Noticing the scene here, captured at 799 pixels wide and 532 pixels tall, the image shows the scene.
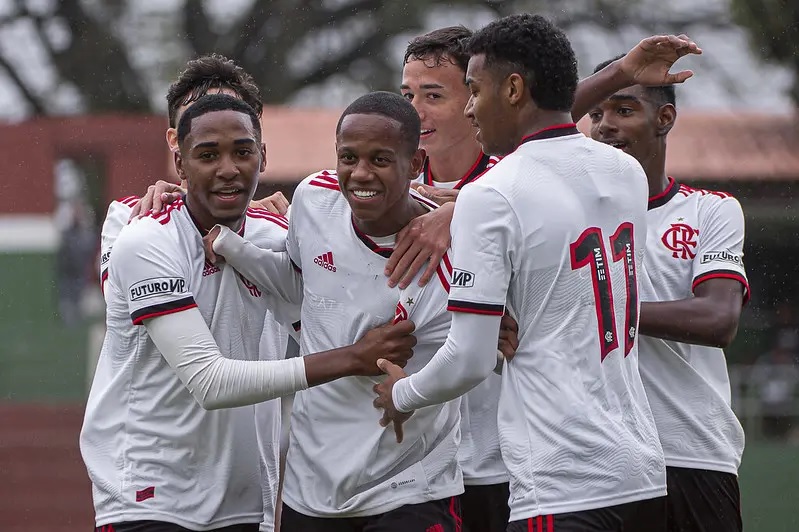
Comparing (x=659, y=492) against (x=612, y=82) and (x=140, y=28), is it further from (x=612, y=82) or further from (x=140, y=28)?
(x=140, y=28)

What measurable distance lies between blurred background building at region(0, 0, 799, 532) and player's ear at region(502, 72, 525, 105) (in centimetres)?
702

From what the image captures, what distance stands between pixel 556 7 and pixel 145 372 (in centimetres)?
1414

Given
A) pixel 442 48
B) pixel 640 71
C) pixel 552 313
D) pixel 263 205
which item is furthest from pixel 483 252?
pixel 442 48

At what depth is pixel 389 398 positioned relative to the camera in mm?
3609

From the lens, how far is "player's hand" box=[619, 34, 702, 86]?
404 cm

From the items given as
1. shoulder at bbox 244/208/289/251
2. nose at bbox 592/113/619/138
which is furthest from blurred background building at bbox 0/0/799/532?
shoulder at bbox 244/208/289/251

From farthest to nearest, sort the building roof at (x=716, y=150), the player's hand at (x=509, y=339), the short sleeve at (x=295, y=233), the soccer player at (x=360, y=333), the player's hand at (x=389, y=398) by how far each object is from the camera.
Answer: the building roof at (x=716, y=150) < the short sleeve at (x=295, y=233) < the soccer player at (x=360, y=333) < the player's hand at (x=389, y=398) < the player's hand at (x=509, y=339)

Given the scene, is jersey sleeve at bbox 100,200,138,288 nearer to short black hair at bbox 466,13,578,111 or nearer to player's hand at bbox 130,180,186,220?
player's hand at bbox 130,180,186,220

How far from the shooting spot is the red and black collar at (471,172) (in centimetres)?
456

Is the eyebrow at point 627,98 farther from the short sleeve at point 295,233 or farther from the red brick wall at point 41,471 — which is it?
the red brick wall at point 41,471

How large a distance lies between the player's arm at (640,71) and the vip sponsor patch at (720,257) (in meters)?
0.59

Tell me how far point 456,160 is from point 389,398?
1.26 metres

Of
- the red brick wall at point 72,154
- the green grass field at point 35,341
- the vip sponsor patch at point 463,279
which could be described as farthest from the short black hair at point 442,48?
the red brick wall at point 72,154

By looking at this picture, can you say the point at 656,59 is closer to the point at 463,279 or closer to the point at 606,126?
the point at 606,126
